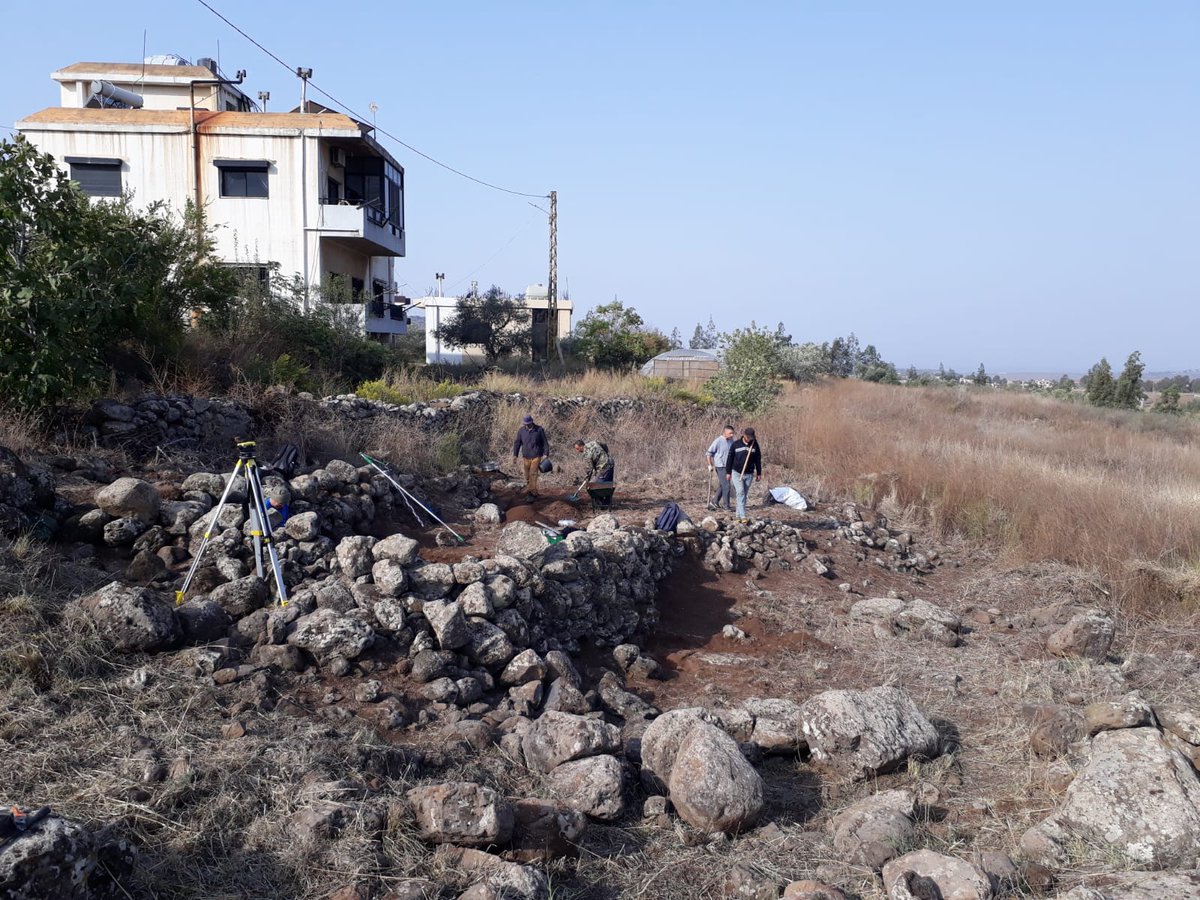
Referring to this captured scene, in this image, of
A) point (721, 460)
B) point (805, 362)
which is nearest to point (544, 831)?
point (721, 460)

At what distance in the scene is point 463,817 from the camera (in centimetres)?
436

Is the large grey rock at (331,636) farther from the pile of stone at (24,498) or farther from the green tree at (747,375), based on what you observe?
the green tree at (747,375)

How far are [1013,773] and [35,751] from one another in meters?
5.81

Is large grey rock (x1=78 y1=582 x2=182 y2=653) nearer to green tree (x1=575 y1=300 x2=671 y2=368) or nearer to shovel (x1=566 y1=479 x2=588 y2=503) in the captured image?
shovel (x1=566 y1=479 x2=588 y2=503)

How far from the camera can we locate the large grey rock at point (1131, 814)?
470 cm

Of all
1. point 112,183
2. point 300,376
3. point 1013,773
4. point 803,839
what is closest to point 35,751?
point 803,839

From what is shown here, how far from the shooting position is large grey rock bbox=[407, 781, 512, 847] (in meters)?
4.32

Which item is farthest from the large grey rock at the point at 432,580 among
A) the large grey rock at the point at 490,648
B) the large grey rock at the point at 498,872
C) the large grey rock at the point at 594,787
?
the large grey rock at the point at 498,872

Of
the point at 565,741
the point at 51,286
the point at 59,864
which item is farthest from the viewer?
the point at 51,286

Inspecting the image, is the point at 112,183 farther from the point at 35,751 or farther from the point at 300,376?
the point at 35,751

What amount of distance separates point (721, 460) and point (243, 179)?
60.7 ft

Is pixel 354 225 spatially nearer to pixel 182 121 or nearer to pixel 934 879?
pixel 182 121

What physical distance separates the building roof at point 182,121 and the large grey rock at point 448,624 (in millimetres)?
20926

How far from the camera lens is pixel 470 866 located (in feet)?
13.8
